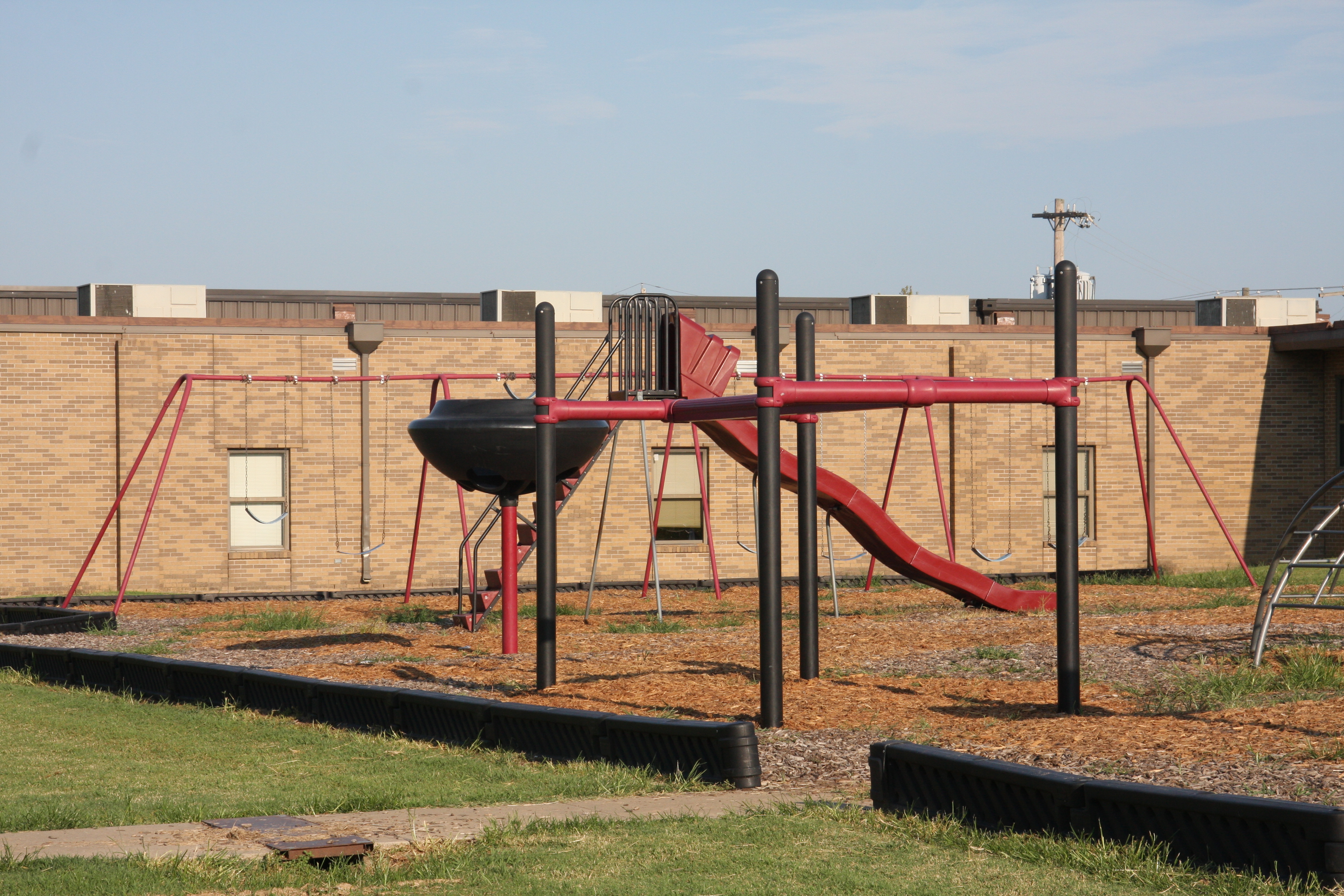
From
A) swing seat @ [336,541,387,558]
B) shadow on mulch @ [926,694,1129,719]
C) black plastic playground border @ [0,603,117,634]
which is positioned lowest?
black plastic playground border @ [0,603,117,634]

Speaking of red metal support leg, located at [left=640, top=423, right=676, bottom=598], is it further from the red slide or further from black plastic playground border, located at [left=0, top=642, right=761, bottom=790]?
black plastic playground border, located at [left=0, top=642, right=761, bottom=790]

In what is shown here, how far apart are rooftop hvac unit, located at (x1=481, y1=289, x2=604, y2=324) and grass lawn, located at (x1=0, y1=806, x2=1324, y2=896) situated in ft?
74.1

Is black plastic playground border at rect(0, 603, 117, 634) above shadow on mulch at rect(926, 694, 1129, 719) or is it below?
below

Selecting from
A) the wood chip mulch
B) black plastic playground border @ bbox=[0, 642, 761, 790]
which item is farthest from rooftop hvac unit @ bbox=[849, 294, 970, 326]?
→ black plastic playground border @ bbox=[0, 642, 761, 790]

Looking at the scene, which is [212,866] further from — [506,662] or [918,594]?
[918,594]

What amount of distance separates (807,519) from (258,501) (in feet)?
51.8

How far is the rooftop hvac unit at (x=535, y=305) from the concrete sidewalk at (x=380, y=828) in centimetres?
2164

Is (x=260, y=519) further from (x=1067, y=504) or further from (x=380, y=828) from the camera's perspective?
(x=380, y=828)

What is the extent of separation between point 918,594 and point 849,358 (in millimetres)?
6330

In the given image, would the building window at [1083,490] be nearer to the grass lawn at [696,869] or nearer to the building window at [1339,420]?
the building window at [1339,420]

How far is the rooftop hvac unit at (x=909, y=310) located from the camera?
31.4 meters

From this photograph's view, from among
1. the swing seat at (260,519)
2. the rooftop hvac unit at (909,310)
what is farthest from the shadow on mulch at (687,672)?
the rooftop hvac unit at (909,310)

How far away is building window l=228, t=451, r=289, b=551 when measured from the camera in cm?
2494

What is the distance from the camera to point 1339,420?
2880 cm
